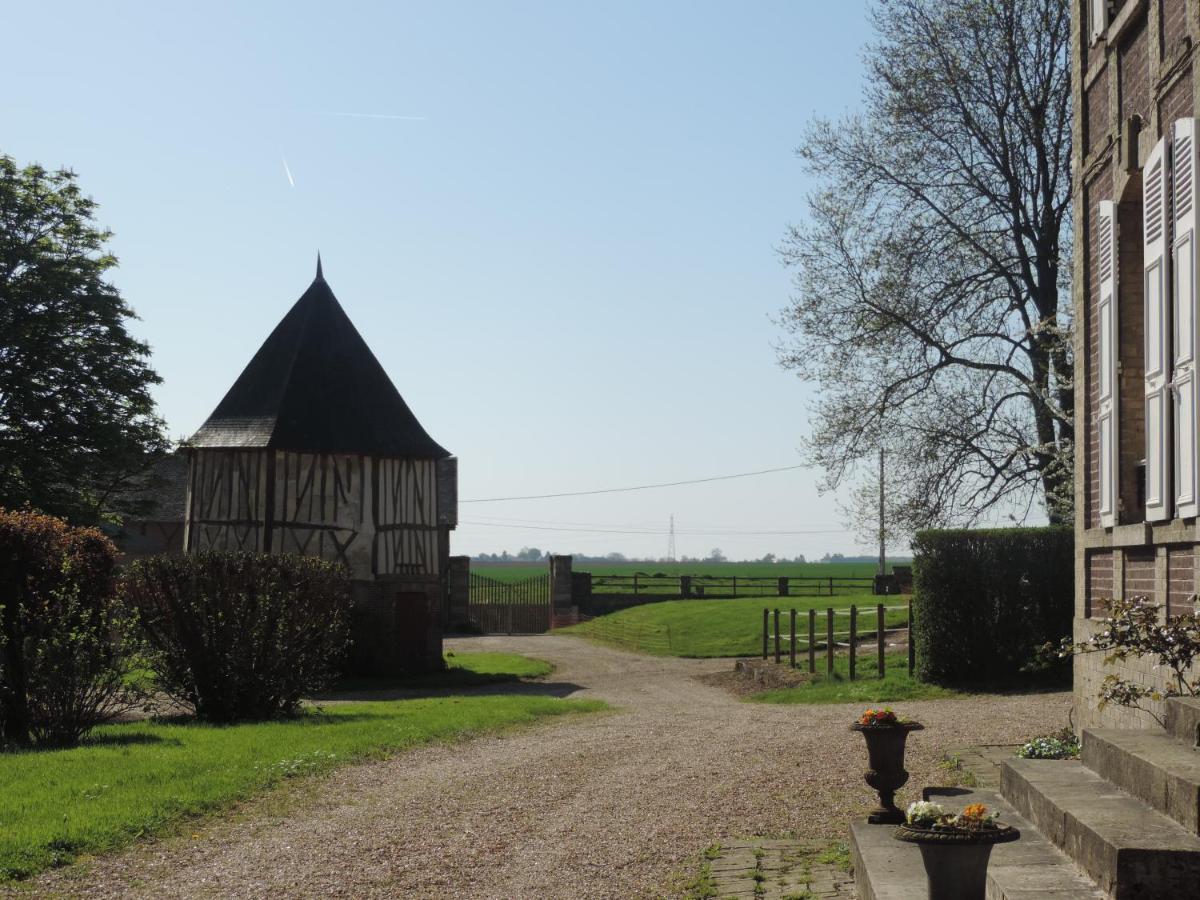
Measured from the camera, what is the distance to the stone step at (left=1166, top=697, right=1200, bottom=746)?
6035 mm

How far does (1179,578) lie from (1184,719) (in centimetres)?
213

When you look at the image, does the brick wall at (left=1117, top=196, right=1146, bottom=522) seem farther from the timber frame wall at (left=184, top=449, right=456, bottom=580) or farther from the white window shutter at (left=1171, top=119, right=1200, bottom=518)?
the timber frame wall at (left=184, top=449, right=456, bottom=580)

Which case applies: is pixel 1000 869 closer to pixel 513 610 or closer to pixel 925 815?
pixel 925 815

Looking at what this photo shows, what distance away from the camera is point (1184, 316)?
7.66 m

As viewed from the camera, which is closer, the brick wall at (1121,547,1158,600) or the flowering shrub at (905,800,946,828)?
the flowering shrub at (905,800,946,828)

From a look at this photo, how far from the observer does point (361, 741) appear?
13195mm

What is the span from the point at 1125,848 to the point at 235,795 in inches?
277

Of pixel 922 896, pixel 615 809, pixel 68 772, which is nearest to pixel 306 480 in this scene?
pixel 68 772

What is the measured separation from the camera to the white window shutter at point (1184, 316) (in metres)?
7.52

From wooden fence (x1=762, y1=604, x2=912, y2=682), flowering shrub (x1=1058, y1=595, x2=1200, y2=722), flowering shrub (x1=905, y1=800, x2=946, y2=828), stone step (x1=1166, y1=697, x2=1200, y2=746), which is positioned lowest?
wooden fence (x1=762, y1=604, x2=912, y2=682)

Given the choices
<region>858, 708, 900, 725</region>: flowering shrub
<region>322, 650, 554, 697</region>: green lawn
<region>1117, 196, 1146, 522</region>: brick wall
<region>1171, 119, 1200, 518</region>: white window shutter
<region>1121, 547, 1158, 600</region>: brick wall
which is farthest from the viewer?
<region>322, 650, 554, 697</region>: green lawn

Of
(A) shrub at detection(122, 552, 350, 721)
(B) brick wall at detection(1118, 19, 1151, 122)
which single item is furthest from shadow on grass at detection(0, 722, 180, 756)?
(B) brick wall at detection(1118, 19, 1151, 122)

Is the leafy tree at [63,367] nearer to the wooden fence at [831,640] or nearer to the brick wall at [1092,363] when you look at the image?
the wooden fence at [831,640]

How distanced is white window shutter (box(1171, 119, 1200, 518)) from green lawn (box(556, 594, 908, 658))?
18172 mm
